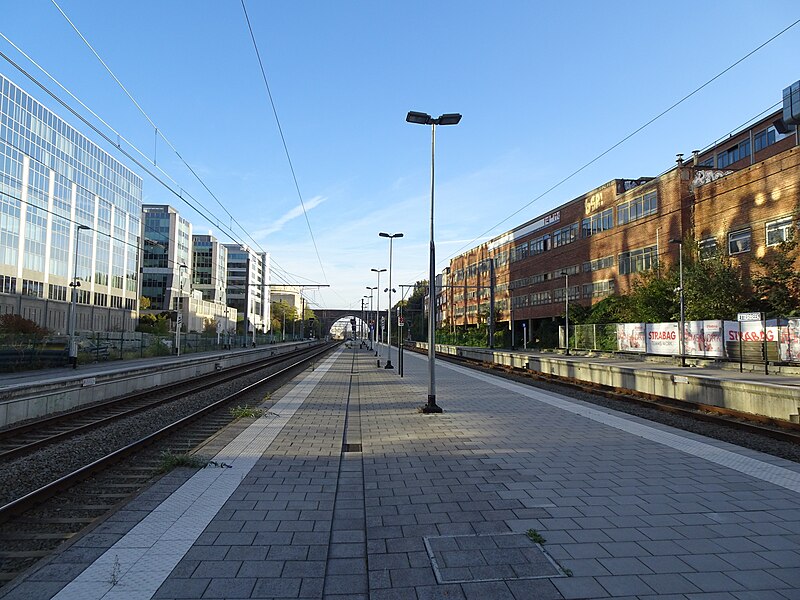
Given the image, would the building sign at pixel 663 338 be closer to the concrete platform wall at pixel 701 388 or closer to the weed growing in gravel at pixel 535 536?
the concrete platform wall at pixel 701 388

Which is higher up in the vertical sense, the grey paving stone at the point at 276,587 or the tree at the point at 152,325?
the tree at the point at 152,325

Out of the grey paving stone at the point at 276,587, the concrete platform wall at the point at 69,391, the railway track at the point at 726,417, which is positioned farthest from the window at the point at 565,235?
the grey paving stone at the point at 276,587

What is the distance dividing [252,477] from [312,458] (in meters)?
1.34

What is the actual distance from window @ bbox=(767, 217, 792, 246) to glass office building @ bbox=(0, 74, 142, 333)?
48.2m

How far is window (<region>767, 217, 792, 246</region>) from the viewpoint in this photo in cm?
3534

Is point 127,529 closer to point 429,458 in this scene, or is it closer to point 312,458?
point 312,458

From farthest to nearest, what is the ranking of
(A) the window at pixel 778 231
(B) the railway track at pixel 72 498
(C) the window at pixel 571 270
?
(C) the window at pixel 571 270, (A) the window at pixel 778 231, (B) the railway track at pixel 72 498

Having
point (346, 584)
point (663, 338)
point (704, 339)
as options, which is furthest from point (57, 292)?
point (346, 584)

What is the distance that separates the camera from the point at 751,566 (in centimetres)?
407

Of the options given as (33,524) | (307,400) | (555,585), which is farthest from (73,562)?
(307,400)

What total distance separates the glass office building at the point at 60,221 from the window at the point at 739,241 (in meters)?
47.5

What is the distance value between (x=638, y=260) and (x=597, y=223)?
8393 mm

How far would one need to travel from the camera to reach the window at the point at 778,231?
35.3 m

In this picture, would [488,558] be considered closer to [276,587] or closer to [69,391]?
[276,587]
